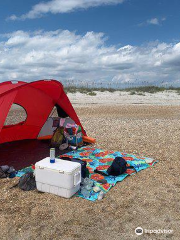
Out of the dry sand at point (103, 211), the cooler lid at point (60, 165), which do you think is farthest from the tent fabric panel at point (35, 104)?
the cooler lid at point (60, 165)

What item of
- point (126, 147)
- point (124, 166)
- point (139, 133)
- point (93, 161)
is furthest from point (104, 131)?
point (124, 166)

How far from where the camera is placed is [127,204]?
4.64 m

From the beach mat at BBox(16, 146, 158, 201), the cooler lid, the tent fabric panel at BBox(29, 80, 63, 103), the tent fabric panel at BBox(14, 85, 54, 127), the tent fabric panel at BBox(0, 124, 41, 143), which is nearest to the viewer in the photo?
the cooler lid

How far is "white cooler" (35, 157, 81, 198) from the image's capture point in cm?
462

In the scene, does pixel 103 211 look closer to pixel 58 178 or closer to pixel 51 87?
pixel 58 178

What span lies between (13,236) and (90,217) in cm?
119

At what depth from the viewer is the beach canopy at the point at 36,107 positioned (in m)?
8.04

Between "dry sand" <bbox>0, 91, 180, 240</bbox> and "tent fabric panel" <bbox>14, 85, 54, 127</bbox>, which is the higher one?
"tent fabric panel" <bbox>14, 85, 54, 127</bbox>

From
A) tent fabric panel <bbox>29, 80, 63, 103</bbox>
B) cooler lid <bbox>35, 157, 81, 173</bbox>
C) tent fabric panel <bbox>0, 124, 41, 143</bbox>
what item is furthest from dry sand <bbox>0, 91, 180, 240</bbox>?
tent fabric panel <bbox>29, 80, 63, 103</bbox>

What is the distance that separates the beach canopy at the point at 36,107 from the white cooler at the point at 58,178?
344 centimetres

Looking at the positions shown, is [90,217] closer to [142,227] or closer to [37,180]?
[142,227]

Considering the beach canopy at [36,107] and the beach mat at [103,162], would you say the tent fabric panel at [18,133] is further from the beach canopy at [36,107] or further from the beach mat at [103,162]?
the beach mat at [103,162]

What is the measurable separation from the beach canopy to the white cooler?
3.44 m

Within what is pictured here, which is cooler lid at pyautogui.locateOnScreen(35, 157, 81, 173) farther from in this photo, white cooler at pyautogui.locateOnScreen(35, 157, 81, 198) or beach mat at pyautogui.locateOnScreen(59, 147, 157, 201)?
beach mat at pyautogui.locateOnScreen(59, 147, 157, 201)
